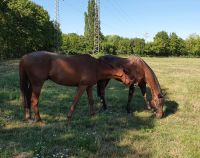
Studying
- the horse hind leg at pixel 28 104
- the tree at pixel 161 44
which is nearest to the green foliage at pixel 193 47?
the tree at pixel 161 44

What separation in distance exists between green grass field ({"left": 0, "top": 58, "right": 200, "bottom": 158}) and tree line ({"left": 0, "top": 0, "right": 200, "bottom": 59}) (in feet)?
97.3

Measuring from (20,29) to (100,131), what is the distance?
49.9 meters

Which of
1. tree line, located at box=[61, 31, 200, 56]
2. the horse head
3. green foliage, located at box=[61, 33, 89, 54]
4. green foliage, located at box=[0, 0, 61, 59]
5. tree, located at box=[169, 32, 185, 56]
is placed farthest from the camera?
tree, located at box=[169, 32, 185, 56]

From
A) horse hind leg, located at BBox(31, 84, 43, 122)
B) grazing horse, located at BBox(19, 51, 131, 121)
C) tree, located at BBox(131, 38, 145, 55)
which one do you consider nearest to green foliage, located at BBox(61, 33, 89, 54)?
tree, located at BBox(131, 38, 145, 55)

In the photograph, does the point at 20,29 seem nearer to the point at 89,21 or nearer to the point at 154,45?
the point at 89,21

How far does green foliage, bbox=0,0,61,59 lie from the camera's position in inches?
2062

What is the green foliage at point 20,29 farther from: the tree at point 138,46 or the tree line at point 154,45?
the tree at point 138,46

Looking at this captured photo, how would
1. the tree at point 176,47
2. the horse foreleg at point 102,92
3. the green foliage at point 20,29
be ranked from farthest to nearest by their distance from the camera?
the tree at point 176,47, the green foliage at point 20,29, the horse foreleg at point 102,92

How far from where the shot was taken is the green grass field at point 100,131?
705 cm

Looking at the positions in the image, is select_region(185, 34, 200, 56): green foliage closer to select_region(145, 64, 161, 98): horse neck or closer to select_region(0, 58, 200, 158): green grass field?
select_region(0, 58, 200, 158): green grass field

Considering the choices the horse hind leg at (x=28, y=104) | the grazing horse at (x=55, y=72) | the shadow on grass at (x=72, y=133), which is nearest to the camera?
the shadow on grass at (x=72, y=133)


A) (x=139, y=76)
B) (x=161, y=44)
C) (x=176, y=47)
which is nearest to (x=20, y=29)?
(x=139, y=76)

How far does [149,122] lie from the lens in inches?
399

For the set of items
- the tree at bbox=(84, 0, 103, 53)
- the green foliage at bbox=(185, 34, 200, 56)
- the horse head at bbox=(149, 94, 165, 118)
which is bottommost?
the horse head at bbox=(149, 94, 165, 118)
